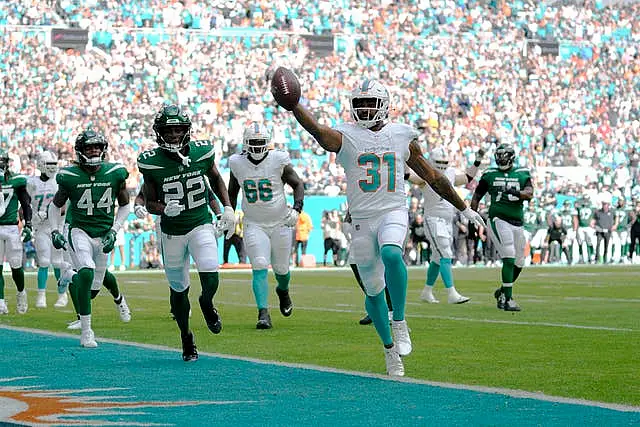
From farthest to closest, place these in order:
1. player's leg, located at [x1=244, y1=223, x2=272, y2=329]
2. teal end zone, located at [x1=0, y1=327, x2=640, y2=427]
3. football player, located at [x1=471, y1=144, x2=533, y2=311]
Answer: football player, located at [x1=471, y1=144, x2=533, y2=311], player's leg, located at [x1=244, y1=223, x2=272, y2=329], teal end zone, located at [x1=0, y1=327, x2=640, y2=427]

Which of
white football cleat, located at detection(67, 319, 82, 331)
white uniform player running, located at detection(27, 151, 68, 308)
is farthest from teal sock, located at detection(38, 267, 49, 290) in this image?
white football cleat, located at detection(67, 319, 82, 331)

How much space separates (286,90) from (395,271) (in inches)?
55.3

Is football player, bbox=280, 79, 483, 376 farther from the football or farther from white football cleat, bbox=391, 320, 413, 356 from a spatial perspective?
the football

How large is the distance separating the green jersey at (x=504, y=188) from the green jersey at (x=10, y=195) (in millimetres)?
5674

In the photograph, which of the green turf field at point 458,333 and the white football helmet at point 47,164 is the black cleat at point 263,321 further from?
the white football helmet at point 47,164

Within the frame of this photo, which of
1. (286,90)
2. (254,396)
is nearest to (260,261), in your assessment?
Answer: (286,90)

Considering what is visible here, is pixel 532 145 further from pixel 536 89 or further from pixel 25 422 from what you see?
pixel 25 422

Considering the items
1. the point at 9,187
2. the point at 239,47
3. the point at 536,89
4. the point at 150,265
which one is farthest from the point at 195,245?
the point at 536,89

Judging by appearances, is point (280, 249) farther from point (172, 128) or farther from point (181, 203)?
point (172, 128)

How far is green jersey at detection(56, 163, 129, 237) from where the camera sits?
1128cm

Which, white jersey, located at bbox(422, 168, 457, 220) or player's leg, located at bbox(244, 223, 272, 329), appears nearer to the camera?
player's leg, located at bbox(244, 223, 272, 329)

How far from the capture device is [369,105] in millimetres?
8367

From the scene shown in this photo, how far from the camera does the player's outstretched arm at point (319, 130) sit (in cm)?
749

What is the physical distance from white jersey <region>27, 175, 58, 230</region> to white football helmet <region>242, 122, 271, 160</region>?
181 inches
